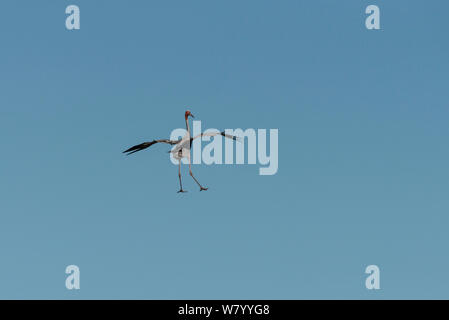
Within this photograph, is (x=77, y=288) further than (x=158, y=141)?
No

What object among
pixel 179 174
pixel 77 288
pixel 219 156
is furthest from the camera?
pixel 179 174

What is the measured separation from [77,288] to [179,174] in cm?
1216
